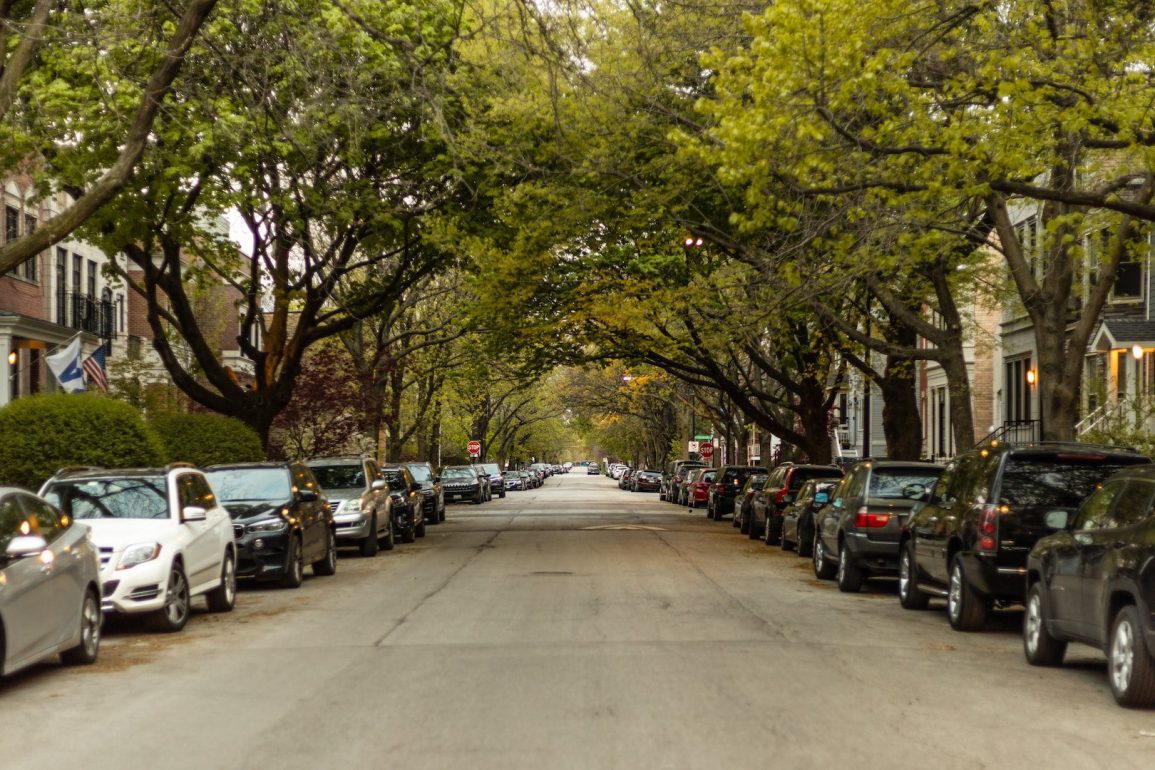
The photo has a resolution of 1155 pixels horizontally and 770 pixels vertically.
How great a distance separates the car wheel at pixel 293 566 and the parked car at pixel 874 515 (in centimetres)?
716

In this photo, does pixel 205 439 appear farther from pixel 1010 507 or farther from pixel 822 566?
pixel 1010 507

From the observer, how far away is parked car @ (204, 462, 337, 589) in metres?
19.8

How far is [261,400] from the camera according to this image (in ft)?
105

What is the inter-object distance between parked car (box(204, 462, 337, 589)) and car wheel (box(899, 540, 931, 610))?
7.93 m

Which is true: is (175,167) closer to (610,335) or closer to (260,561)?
(260,561)

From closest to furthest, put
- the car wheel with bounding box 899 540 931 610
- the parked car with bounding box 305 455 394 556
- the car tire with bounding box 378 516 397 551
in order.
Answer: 1. the car wheel with bounding box 899 540 931 610
2. the parked car with bounding box 305 455 394 556
3. the car tire with bounding box 378 516 397 551

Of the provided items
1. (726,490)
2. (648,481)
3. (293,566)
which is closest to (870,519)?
(293,566)

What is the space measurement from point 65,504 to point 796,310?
755 inches

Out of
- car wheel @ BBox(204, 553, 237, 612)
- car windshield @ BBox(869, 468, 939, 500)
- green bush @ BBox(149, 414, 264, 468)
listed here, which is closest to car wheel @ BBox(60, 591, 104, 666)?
car wheel @ BBox(204, 553, 237, 612)

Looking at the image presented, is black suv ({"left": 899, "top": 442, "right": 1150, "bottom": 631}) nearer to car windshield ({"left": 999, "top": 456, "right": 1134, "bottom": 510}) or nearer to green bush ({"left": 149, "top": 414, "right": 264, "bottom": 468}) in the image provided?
car windshield ({"left": 999, "top": 456, "right": 1134, "bottom": 510})

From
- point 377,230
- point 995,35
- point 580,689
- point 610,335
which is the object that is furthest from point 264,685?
point 610,335

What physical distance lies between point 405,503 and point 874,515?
14018mm

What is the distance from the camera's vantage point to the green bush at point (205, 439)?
2808cm

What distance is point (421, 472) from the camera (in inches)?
1622
